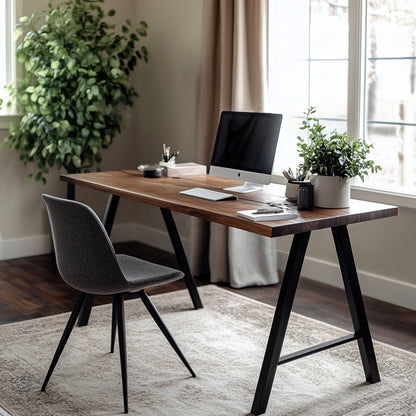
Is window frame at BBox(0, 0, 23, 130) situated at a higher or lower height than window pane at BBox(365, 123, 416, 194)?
higher

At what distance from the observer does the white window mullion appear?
386 centimetres

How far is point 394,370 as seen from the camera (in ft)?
9.64

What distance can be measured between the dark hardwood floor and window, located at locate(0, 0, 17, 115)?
3.84 feet

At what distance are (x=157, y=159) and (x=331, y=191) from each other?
273 centimetres

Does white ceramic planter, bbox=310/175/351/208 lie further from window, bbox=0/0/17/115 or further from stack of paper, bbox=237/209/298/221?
window, bbox=0/0/17/115

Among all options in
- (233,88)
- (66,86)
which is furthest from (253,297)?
(66,86)

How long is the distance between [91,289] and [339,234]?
98cm

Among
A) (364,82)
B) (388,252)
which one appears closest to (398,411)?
(388,252)

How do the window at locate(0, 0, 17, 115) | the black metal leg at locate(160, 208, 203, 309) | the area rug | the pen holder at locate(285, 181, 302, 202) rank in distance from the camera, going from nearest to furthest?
the area rug < the pen holder at locate(285, 181, 302, 202) < the black metal leg at locate(160, 208, 203, 309) < the window at locate(0, 0, 17, 115)

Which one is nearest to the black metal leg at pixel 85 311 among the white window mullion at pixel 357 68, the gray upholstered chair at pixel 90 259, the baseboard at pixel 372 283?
the gray upholstered chair at pixel 90 259

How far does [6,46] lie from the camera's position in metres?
4.77

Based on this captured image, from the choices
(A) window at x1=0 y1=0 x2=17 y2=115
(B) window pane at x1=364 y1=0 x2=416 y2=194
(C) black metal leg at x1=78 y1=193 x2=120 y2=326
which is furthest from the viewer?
(A) window at x1=0 y1=0 x2=17 y2=115

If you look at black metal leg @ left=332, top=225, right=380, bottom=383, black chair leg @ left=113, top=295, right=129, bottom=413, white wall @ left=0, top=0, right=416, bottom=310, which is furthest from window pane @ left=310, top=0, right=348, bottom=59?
black chair leg @ left=113, top=295, right=129, bottom=413

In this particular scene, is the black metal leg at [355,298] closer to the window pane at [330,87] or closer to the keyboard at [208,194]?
the keyboard at [208,194]
